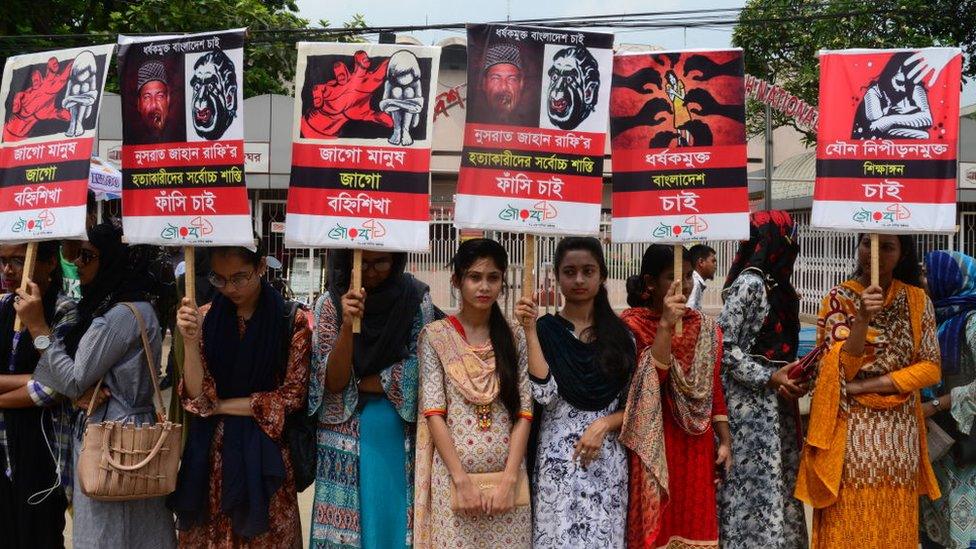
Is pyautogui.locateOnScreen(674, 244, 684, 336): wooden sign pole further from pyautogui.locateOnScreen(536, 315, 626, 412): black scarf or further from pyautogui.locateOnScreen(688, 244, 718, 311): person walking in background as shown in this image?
pyautogui.locateOnScreen(688, 244, 718, 311): person walking in background

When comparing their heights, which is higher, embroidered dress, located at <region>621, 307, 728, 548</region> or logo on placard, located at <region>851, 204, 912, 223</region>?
logo on placard, located at <region>851, 204, 912, 223</region>

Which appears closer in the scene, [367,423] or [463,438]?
[463,438]

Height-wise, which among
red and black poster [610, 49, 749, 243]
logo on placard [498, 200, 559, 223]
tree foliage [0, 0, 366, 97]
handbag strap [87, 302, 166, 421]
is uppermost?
tree foliage [0, 0, 366, 97]

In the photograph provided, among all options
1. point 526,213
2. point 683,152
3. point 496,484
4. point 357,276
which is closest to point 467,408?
point 496,484

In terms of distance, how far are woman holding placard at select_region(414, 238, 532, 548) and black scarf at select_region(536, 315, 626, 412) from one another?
17 cm

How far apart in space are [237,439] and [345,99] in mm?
1432

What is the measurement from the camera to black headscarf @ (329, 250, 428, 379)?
3760 mm

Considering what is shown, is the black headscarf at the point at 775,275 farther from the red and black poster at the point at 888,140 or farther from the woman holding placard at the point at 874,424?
the red and black poster at the point at 888,140

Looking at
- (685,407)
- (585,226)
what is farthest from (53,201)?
(685,407)

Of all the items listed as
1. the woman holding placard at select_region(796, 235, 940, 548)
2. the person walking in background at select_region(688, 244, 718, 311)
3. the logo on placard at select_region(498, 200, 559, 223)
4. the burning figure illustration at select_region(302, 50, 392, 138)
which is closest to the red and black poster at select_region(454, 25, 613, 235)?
the logo on placard at select_region(498, 200, 559, 223)

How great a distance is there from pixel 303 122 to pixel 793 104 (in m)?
6.63

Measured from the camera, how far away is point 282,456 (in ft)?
12.4

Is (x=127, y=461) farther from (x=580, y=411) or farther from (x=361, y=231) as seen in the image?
(x=580, y=411)

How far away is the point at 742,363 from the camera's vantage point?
13.6ft
